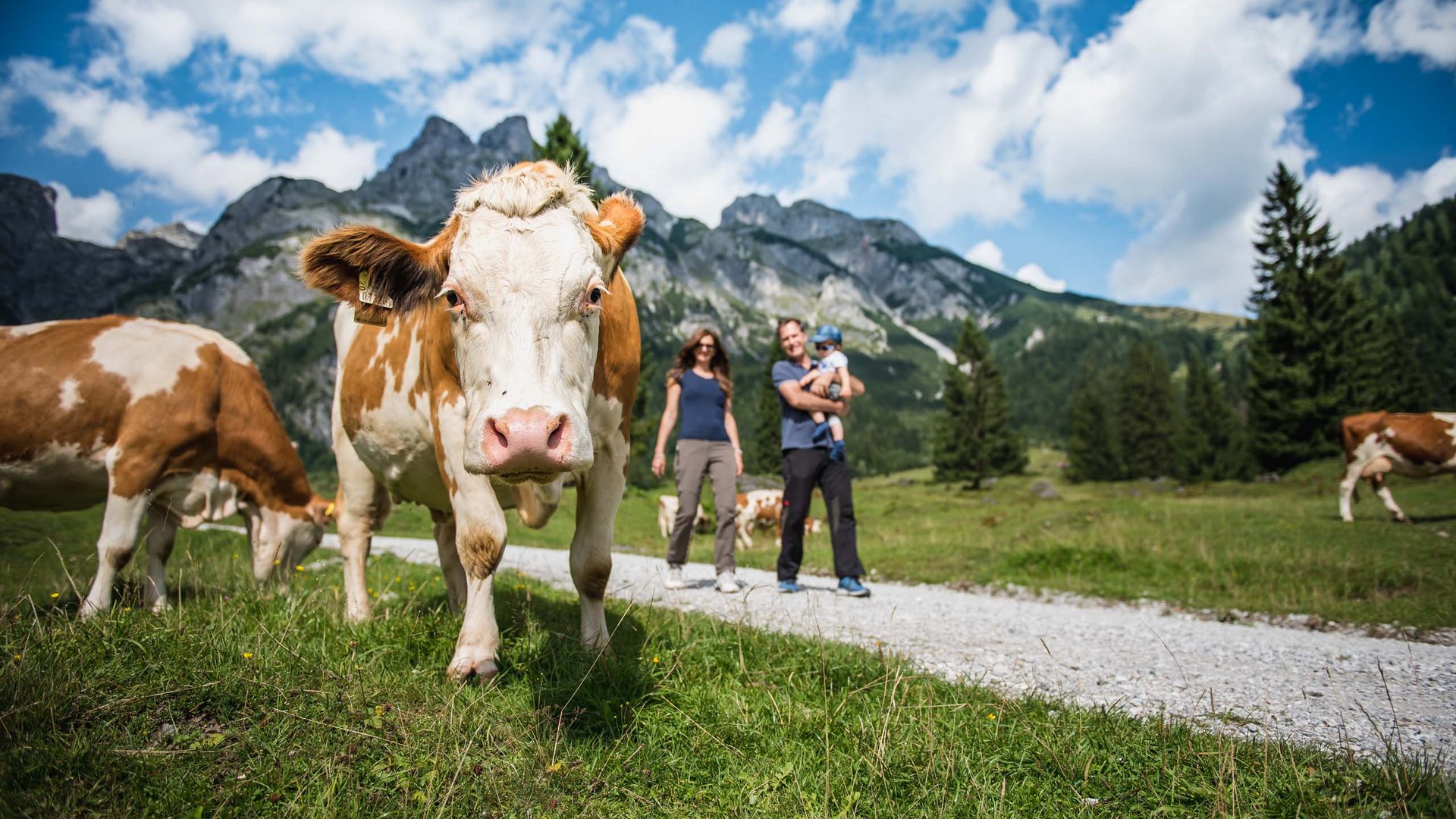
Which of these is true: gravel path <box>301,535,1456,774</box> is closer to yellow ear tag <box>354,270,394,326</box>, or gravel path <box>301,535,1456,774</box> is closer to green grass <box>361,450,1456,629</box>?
green grass <box>361,450,1456,629</box>

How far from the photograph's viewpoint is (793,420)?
8109 mm

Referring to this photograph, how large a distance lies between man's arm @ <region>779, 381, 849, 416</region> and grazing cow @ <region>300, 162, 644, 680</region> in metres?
3.77

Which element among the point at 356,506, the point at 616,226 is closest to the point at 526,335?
the point at 616,226

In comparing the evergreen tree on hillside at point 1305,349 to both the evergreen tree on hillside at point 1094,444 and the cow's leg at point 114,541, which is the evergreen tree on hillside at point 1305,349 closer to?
the evergreen tree on hillside at point 1094,444

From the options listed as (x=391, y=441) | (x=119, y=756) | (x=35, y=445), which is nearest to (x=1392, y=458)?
(x=391, y=441)

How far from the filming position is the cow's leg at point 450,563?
5.09m

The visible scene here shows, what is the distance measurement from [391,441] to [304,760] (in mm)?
2394

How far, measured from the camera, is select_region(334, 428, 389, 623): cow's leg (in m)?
5.10

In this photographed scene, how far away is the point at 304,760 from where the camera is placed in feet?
8.03

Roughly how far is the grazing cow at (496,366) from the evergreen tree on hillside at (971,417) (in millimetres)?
59540

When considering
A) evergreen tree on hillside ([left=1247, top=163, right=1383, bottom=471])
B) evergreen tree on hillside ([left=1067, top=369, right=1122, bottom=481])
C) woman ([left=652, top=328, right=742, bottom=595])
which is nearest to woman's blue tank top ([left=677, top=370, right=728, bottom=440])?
woman ([left=652, top=328, right=742, bottom=595])

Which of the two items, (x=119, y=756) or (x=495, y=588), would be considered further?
(x=495, y=588)

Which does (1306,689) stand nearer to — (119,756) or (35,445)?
(119,756)

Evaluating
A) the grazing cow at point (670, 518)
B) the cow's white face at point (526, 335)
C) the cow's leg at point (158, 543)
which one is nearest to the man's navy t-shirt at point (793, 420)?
the cow's white face at point (526, 335)
